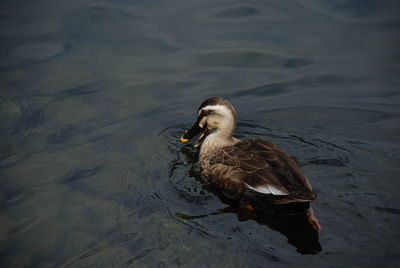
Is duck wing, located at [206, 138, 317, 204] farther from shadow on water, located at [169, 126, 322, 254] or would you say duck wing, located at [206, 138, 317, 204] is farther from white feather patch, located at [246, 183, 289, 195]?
shadow on water, located at [169, 126, 322, 254]

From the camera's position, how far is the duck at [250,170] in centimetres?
554

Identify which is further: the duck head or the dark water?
the duck head

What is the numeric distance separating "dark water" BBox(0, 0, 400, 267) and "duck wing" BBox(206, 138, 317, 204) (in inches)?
12.4

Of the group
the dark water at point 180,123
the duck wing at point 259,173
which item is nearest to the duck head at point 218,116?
the duck wing at point 259,173

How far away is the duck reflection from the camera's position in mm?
5147

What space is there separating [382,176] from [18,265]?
478 cm

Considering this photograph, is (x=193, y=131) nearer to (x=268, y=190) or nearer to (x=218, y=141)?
(x=218, y=141)

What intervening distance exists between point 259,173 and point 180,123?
8.61 ft

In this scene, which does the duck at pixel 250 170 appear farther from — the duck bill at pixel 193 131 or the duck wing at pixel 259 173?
the duck bill at pixel 193 131

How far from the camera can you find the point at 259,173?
591 centimetres

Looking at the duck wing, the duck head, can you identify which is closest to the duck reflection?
the duck wing

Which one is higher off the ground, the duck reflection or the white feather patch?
the white feather patch

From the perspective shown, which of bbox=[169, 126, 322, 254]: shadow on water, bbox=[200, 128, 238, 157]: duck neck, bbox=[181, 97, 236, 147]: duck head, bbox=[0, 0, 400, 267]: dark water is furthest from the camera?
bbox=[181, 97, 236, 147]: duck head

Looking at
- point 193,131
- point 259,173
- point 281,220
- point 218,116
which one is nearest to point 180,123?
point 193,131
